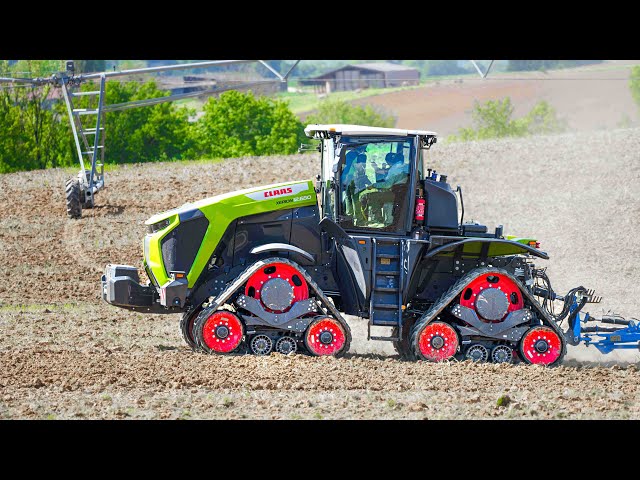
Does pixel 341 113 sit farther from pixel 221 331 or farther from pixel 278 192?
pixel 221 331

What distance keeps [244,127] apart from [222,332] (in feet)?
174

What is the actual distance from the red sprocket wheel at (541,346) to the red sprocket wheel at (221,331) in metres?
3.49

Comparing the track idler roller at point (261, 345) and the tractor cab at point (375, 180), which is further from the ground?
the tractor cab at point (375, 180)

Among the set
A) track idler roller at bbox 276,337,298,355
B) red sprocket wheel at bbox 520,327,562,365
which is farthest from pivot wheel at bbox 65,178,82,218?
red sprocket wheel at bbox 520,327,562,365

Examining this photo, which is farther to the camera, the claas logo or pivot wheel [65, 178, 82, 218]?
pivot wheel [65, 178, 82, 218]

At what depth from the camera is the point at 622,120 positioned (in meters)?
38.8

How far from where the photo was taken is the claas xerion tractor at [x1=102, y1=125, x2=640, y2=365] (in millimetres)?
12938

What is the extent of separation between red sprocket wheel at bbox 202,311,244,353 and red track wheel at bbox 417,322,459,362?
2218 mm

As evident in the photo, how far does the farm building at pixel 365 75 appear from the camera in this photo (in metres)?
55.9

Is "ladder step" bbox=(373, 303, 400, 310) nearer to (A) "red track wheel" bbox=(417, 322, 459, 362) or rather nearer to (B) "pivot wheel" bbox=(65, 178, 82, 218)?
(A) "red track wheel" bbox=(417, 322, 459, 362)

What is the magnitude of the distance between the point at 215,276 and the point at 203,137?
5192 centimetres

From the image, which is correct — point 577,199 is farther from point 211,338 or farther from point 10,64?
point 10,64

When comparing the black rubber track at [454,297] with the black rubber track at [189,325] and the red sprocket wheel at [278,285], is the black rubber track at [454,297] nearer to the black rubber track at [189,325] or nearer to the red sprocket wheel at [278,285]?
the red sprocket wheel at [278,285]

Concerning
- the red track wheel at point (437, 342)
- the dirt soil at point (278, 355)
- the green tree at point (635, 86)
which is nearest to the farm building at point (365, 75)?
the green tree at point (635, 86)
